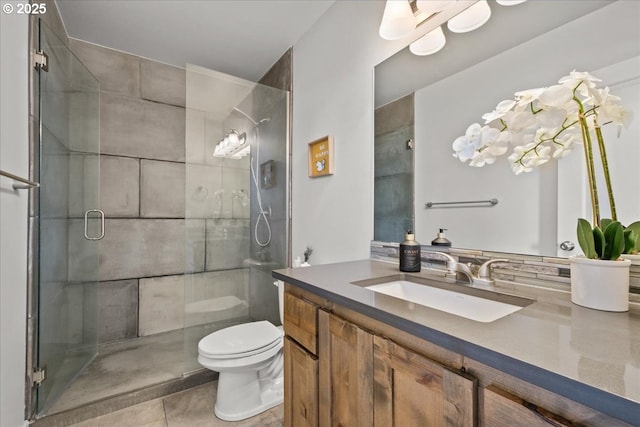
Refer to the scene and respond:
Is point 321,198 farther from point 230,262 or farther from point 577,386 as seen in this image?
point 577,386

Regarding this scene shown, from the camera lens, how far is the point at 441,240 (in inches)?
49.1

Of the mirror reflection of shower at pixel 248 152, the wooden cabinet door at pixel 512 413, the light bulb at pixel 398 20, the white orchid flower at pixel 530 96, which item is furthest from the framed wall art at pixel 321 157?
the wooden cabinet door at pixel 512 413

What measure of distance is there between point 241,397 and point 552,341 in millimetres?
1648

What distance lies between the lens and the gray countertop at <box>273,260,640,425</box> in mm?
402

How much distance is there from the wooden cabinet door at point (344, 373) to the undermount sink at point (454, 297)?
0.55 feet

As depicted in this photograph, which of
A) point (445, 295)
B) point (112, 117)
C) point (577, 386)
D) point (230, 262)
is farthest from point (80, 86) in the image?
point (577, 386)

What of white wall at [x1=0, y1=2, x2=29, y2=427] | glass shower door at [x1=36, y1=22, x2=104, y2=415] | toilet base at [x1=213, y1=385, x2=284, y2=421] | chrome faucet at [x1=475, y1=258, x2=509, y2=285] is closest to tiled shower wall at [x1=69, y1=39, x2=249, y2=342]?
glass shower door at [x1=36, y1=22, x2=104, y2=415]

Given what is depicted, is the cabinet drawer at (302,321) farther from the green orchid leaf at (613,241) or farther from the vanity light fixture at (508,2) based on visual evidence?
the vanity light fixture at (508,2)

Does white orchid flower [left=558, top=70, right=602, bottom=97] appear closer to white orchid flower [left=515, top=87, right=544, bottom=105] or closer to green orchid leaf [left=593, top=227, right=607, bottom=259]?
white orchid flower [left=515, top=87, right=544, bottom=105]

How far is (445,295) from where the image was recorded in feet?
3.38

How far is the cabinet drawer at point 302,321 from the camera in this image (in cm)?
101

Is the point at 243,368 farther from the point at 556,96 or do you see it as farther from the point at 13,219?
the point at 556,96

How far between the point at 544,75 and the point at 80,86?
111 inches

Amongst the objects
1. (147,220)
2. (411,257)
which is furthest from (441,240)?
(147,220)
